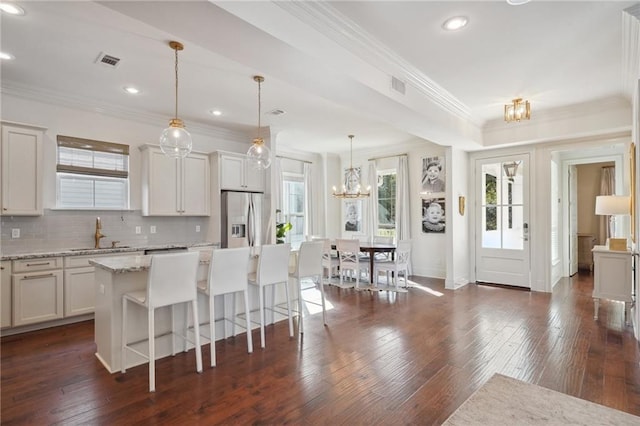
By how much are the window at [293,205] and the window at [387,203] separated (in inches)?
73.7

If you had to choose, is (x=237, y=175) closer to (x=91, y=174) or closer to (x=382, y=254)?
(x=91, y=174)

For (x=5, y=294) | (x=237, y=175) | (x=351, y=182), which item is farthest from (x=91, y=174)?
(x=351, y=182)

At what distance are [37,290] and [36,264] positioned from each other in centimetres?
30

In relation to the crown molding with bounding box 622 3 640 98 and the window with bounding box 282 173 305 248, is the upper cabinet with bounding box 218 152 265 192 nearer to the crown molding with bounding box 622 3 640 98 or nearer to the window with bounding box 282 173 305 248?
the window with bounding box 282 173 305 248

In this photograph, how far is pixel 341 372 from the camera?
2.92m

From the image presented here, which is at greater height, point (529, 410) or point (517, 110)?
point (517, 110)

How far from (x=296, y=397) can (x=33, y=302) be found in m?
3.44

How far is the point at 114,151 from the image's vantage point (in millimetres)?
4965

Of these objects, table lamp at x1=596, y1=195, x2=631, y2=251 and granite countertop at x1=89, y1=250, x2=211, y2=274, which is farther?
table lamp at x1=596, y1=195, x2=631, y2=251

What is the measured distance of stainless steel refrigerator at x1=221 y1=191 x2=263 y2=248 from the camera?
5.68 meters

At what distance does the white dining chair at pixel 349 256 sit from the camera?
6023mm

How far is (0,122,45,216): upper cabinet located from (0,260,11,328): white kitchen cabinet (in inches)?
24.9

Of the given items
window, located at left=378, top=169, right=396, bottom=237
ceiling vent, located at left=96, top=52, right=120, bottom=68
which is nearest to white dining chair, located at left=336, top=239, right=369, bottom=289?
window, located at left=378, top=169, right=396, bottom=237

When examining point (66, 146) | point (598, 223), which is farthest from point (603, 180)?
point (66, 146)
